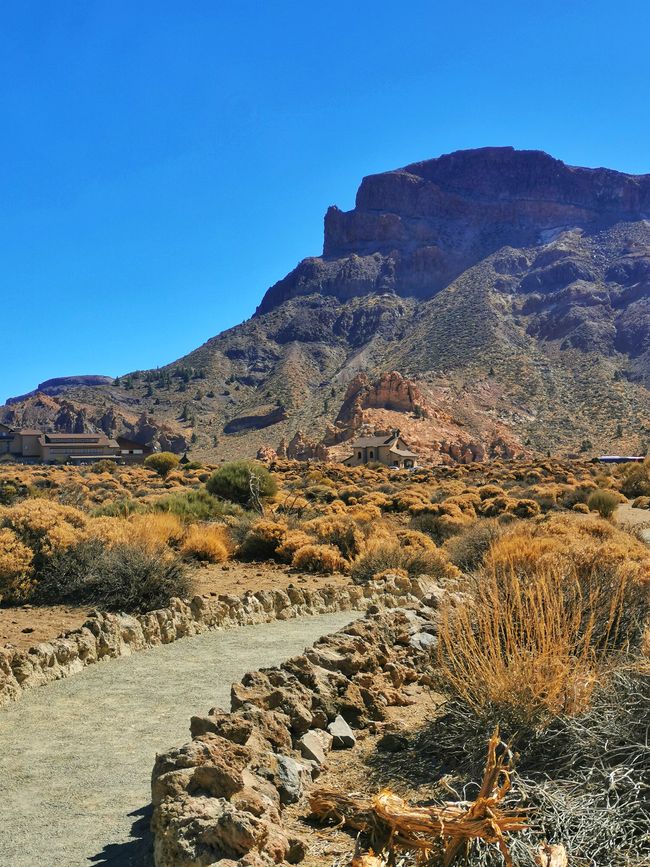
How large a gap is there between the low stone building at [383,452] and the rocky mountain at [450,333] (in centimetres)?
278

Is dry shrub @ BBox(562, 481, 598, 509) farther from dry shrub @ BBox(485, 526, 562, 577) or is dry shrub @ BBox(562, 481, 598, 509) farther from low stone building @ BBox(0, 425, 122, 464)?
low stone building @ BBox(0, 425, 122, 464)

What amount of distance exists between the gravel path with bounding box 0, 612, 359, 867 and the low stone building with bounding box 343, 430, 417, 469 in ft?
177

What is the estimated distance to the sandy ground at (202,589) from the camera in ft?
30.9

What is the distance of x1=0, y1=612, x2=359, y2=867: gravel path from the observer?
439 cm

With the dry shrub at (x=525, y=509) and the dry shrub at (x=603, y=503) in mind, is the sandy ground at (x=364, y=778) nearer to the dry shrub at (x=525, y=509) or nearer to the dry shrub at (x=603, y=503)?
the dry shrub at (x=525, y=509)

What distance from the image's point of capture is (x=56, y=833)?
4500 mm

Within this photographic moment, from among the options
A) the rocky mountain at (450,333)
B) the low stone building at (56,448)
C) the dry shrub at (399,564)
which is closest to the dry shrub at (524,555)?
the dry shrub at (399,564)

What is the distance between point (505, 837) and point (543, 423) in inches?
3155

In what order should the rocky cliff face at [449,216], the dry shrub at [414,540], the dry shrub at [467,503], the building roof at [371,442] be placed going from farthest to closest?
the rocky cliff face at [449,216], the building roof at [371,442], the dry shrub at [467,503], the dry shrub at [414,540]

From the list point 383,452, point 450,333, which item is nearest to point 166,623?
point 383,452

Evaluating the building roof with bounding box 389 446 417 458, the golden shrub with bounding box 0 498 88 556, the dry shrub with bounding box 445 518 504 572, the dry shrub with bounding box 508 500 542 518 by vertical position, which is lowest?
the dry shrub with bounding box 508 500 542 518

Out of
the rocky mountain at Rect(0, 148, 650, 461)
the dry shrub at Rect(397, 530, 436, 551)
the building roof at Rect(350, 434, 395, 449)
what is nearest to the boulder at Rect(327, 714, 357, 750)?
the dry shrub at Rect(397, 530, 436, 551)

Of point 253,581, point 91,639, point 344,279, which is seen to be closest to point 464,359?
point 344,279

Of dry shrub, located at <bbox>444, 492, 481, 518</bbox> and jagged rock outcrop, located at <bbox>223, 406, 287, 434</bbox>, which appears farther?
jagged rock outcrop, located at <bbox>223, 406, 287, 434</bbox>
